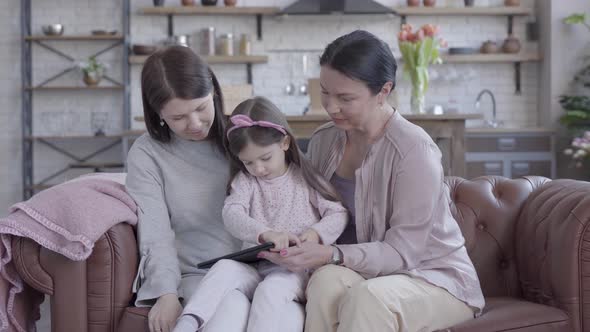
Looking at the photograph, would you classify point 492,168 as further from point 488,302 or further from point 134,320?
point 134,320

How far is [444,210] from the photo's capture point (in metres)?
2.19

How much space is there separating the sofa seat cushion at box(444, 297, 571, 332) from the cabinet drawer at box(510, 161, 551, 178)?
474 centimetres

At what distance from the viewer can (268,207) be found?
2.30 meters

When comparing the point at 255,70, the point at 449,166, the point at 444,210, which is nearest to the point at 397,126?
the point at 444,210

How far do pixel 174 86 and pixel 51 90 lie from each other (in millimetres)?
5561

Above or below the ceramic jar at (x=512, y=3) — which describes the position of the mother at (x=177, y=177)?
below

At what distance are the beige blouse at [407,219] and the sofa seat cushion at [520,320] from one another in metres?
0.07

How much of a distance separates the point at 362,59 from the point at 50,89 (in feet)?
19.0

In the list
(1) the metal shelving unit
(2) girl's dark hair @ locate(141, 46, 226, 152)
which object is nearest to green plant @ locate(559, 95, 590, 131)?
(1) the metal shelving unit

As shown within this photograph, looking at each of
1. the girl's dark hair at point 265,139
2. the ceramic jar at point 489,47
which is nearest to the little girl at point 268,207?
the girl's dark hair at point 265,139

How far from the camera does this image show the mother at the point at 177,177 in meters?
2.24

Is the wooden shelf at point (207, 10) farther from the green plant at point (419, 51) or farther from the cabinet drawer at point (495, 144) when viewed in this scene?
the cabinet drawer at point (495, 144)

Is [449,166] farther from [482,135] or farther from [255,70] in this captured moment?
[255,70]

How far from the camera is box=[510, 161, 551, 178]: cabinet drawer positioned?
268 inches
